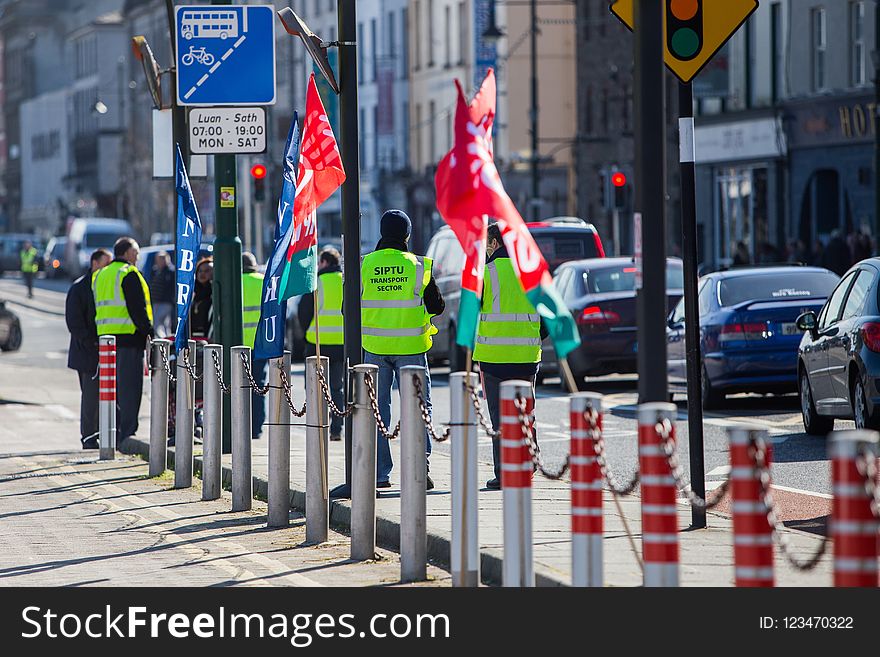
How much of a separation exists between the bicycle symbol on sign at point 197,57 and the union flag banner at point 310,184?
297 centimetres

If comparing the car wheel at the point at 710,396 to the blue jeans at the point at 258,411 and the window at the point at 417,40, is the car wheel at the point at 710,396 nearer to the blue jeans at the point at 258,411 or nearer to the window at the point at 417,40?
the blue jeans at the point at 258,411

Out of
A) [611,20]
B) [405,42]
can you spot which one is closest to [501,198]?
[611,20]

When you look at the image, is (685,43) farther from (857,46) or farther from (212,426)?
(857,46)

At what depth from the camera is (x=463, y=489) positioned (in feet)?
30.8

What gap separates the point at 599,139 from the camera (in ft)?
182

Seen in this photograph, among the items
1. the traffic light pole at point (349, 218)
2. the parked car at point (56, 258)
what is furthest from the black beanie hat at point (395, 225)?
the parked car at point (56, 258)

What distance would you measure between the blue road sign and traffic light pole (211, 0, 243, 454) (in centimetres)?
43

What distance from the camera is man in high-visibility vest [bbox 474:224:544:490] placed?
13883 millimetres

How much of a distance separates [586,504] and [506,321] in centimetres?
580

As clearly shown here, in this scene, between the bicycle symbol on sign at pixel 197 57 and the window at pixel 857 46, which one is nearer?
the bicycle symbol on sign at pixel 197 57

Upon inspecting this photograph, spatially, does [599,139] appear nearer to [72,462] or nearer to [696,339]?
[72,462]

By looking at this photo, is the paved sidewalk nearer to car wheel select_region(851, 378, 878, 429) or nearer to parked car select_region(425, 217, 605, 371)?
car wheel select_region(851, 378, 878, 429)

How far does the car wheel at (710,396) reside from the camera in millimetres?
20531

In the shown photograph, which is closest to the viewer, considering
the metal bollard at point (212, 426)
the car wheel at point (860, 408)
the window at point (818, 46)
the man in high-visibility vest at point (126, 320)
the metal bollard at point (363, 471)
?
the metal bollard at point (363, 471)
